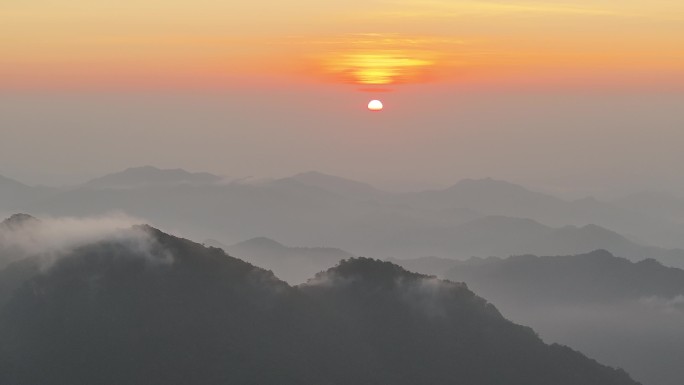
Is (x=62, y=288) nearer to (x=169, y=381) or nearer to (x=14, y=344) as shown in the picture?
(x=14, y=344)

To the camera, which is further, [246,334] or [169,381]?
[246,334]

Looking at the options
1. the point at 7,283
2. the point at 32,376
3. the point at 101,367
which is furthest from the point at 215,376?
the point at 7,283

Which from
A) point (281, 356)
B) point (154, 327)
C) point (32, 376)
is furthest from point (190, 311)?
point (32, 376)

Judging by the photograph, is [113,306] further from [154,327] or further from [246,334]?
[246,334]

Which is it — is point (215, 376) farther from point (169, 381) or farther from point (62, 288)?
point (62, 288)

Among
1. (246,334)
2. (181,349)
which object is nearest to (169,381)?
(181,349)

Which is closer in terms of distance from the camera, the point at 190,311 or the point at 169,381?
the point at 169,381

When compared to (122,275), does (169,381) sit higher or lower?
lower
